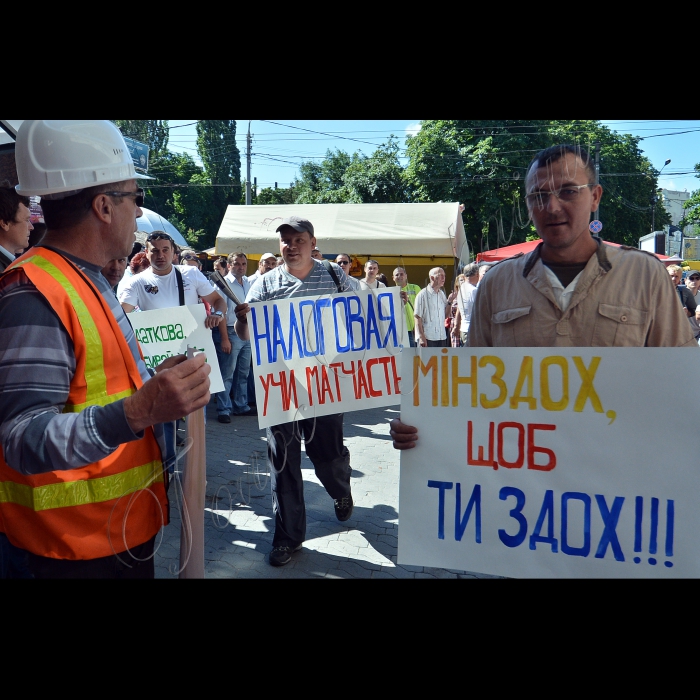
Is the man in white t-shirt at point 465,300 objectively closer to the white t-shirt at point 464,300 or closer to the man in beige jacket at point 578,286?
the white t-shirt at point 464,300

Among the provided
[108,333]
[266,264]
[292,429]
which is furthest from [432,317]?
[266,264]

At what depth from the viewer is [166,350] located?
13.9ft

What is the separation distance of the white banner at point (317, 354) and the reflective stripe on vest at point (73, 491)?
142 cm

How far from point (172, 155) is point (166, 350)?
2320mm

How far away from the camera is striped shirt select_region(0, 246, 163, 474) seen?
1.27m

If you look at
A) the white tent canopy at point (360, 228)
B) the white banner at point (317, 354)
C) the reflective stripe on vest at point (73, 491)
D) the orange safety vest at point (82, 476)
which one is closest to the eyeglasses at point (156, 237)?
the white tent canopy at point (360, 228)

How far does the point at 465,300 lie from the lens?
10.3ft

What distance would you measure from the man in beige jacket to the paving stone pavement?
128 centimetres

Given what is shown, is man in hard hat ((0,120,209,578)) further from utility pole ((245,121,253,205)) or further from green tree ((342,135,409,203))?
green tree ((342,135,409,203))

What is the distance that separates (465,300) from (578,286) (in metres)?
1.26

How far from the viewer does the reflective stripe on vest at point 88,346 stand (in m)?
1.40

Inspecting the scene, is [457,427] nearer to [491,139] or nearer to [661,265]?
[661,265]

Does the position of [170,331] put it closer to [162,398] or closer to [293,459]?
[293,459]

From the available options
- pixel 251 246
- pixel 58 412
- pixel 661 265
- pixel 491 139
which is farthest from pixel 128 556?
pixel 251 246
